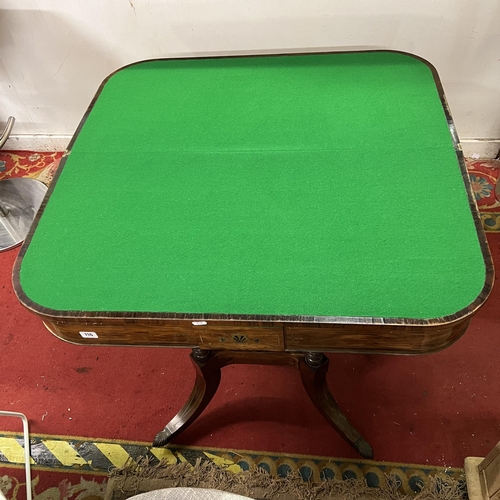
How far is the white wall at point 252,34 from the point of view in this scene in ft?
5.27

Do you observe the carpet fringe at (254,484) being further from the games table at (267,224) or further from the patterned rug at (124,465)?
the games table at (267,224)

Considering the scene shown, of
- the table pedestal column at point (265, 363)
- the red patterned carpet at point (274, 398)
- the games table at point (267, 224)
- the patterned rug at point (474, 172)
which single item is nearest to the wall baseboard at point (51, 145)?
the patterned rug at point (474, 172)

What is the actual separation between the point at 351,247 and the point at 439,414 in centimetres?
85

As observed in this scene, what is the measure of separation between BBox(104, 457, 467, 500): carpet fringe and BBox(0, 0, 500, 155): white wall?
4.73 ft

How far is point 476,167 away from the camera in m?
2.09

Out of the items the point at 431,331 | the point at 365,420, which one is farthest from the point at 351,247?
the point at 365,420

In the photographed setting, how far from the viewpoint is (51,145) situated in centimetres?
235

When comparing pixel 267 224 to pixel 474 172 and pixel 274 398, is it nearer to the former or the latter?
pixel 274 398

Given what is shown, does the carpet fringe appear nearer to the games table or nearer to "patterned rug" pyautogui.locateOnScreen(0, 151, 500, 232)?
the games table

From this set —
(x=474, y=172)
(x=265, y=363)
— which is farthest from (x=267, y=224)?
(x=474, y=172)

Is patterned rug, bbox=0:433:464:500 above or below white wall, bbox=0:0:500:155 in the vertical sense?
below

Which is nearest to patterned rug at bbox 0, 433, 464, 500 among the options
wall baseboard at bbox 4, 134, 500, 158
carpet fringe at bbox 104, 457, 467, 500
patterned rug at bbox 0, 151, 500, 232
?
carpet fringe at bbox 104, 457, 467, 500

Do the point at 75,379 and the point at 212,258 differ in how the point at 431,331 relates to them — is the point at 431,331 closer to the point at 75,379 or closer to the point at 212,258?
the point at 212,258

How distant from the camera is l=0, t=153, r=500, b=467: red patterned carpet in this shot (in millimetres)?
1466
